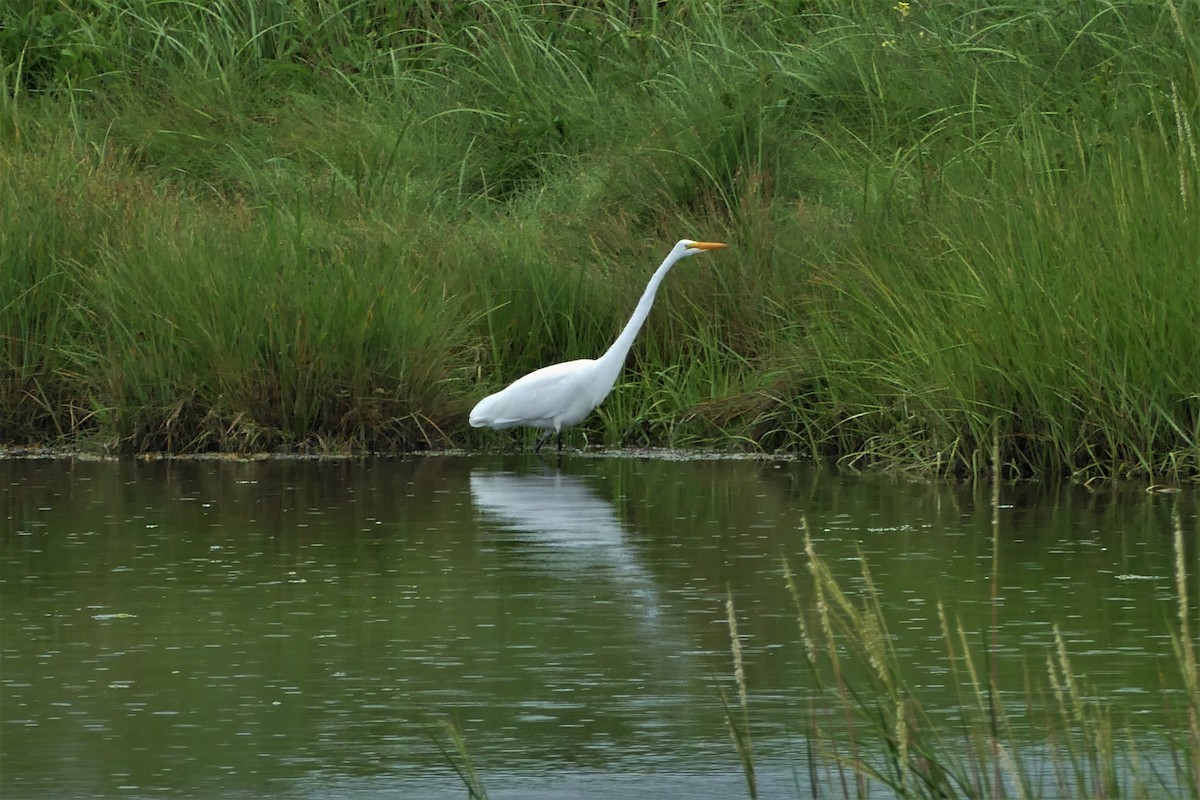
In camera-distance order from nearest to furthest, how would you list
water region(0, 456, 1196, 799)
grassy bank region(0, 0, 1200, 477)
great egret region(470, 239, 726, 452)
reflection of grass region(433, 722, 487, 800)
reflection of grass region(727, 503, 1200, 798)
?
reflection of grass region(727, 503, 1200, 798) < reflection of grass region(433, 722, 487, 800) < water region(0, 456, 1196, 799) < grassy bank region(0, 0, 1200, 477) < great egret region(470, 239, 726, 452)

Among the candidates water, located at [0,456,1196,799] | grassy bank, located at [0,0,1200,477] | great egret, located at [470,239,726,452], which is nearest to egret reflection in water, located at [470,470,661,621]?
water, located at [0,456,1196,799]

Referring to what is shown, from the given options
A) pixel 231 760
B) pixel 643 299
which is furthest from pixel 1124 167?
pixel 231 760

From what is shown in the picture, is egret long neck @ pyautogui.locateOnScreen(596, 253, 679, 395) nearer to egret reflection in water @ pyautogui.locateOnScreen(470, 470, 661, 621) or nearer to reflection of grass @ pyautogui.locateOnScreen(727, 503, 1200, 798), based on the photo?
egret reflection in water @ pyautogui.locateOnScreen(470, 470, 661, 621)

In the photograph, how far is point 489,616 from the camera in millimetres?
6176

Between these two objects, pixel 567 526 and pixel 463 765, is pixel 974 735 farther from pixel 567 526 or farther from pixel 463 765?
pixel 567 526

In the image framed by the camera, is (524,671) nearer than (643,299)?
Yes

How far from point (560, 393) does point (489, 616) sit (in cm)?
431

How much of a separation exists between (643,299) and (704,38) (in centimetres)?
551

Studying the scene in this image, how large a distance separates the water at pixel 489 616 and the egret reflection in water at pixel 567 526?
2cm

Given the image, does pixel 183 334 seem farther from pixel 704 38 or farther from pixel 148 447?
pixel 704 38

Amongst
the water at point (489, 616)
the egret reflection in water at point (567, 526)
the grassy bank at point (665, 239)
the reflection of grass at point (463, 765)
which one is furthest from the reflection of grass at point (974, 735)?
the grassy bank at point (665, 239)

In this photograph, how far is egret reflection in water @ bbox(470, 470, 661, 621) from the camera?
6898 millimetres

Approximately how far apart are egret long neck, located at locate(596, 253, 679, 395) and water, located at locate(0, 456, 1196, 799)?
2.48 feet

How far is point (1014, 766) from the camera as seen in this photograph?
3430 millimetres
